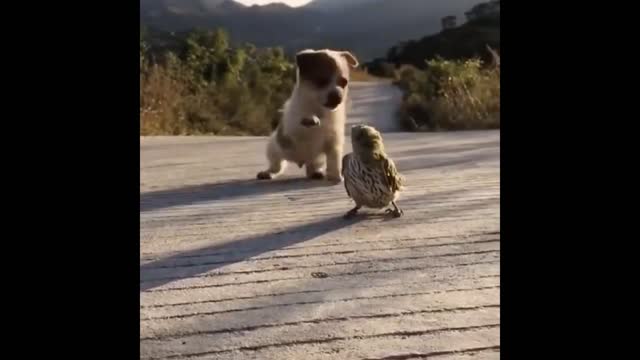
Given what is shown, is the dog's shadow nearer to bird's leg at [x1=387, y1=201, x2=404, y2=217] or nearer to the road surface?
the road surface

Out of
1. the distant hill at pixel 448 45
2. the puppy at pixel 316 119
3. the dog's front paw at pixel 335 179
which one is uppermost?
the distant hill at pixel 448 45

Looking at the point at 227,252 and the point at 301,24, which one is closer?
the point at 227,252

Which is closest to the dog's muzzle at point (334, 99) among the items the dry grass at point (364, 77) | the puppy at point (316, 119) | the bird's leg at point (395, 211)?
the puppy at point (316, 119)

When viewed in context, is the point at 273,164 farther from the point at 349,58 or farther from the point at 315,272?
the point at 315,272

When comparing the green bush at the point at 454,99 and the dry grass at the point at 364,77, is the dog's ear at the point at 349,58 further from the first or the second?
the dry grass at the point at 364,77

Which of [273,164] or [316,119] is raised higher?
[316,119]

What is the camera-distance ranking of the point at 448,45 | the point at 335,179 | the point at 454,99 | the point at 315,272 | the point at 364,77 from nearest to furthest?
1. the point at 315,272
2. the point at 335,179
3. the point at 454,99
4. the point at 448,45
5. the point at 364,77

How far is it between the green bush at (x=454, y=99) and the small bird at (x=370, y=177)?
16.9 ft

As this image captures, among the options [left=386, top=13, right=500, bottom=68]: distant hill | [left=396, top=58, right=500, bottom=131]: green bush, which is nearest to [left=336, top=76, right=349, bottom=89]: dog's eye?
[left=396, top=58, right=500, bottom=131]: green bush

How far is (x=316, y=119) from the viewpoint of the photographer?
318 cm

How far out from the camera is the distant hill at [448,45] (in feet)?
46.8

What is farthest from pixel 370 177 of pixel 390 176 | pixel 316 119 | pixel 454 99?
pixel 454 99

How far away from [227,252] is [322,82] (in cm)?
144
